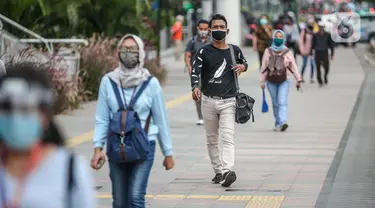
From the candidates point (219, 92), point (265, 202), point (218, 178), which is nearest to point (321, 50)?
point (218, 178)

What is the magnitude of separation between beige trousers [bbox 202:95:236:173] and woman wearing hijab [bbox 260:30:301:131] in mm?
5572

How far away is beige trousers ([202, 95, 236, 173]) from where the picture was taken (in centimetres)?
1070

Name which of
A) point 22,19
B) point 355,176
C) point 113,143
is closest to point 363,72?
point 22,19

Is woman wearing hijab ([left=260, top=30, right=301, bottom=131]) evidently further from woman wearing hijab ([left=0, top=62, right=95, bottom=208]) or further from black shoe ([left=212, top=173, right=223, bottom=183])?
woman wearing hijab ([left=0, top=62, right=95, bottom=208])

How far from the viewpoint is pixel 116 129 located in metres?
6.84

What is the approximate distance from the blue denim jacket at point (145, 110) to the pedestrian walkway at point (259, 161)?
9.49ft

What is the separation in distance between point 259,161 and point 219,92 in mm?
2508

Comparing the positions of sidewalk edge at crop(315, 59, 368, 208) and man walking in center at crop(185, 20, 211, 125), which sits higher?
man walking in center at crop(185, 20, 211, 125)

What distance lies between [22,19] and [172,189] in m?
14.1

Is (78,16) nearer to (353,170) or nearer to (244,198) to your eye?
(353,170)

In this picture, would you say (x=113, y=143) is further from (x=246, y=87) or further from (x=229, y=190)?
(x=246, y=87)

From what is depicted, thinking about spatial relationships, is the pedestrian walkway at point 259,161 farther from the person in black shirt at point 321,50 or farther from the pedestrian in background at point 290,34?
the pedestrian in background at point 290,34

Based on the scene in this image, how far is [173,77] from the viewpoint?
30953mm

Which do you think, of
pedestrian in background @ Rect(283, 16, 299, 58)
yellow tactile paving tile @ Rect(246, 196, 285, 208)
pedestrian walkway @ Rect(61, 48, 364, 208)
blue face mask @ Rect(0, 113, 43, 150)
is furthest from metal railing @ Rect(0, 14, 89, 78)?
blue face mask @ Rect(0, 113, 43, 150)
